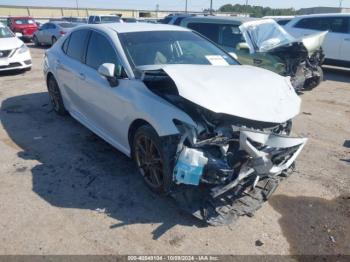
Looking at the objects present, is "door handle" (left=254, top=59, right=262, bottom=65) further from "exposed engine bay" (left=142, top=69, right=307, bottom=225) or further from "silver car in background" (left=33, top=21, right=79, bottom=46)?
"silver car in background" (left=33, top=21, right=79, bottom=46)

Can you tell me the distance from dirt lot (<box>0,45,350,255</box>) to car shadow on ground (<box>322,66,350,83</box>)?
18.5ft

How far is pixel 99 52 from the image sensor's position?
4.59m

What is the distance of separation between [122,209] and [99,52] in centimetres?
217

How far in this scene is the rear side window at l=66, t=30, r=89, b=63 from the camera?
16.7 feet

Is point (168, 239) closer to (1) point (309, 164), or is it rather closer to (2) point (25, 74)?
(1) point (309, 164)

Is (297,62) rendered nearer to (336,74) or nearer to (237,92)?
(336,74)

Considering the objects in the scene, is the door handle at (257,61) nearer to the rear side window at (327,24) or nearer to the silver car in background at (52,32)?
the rear side window at (327,24)

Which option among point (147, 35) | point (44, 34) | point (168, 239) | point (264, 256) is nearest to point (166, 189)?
point (168, 239)

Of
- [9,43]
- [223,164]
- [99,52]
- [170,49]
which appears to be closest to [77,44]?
[99,52]

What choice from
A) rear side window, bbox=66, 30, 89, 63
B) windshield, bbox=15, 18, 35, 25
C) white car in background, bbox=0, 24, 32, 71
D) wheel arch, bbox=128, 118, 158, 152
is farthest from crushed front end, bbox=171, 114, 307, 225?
windshield, bbox=15, 18, 35, 25

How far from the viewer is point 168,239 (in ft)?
10.4

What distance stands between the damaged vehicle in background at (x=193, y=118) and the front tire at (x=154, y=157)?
0.03 ft

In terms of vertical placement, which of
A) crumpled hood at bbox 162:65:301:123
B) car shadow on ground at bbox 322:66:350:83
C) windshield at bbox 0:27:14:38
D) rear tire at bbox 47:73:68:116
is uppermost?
crumpled hood at bbox 162:65:301:123

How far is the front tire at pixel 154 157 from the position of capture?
335 centimetres
